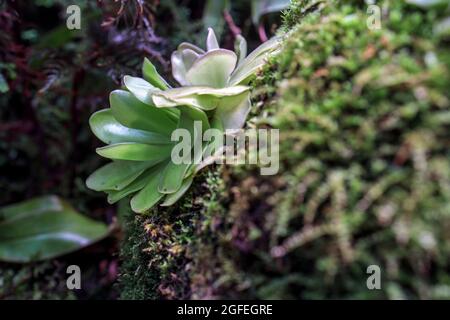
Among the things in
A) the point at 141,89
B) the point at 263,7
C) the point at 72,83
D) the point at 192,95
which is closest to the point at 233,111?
the point at 192,95

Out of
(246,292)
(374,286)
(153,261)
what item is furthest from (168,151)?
(374,286)

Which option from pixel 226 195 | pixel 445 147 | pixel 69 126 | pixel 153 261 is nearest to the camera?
pixel 445 147

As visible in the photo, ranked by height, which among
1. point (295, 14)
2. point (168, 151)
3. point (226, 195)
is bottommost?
point (226, 195)

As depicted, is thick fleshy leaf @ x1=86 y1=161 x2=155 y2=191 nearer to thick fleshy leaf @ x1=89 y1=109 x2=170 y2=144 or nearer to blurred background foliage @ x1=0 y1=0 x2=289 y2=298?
thick fleshy leaf @ x1=89 y1=109 x2=170 y2=144

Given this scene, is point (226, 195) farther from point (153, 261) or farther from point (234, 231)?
point (153, 261)

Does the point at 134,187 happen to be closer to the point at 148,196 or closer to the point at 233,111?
the point at 148,196

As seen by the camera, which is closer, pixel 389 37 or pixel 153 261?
pixel 389 37
